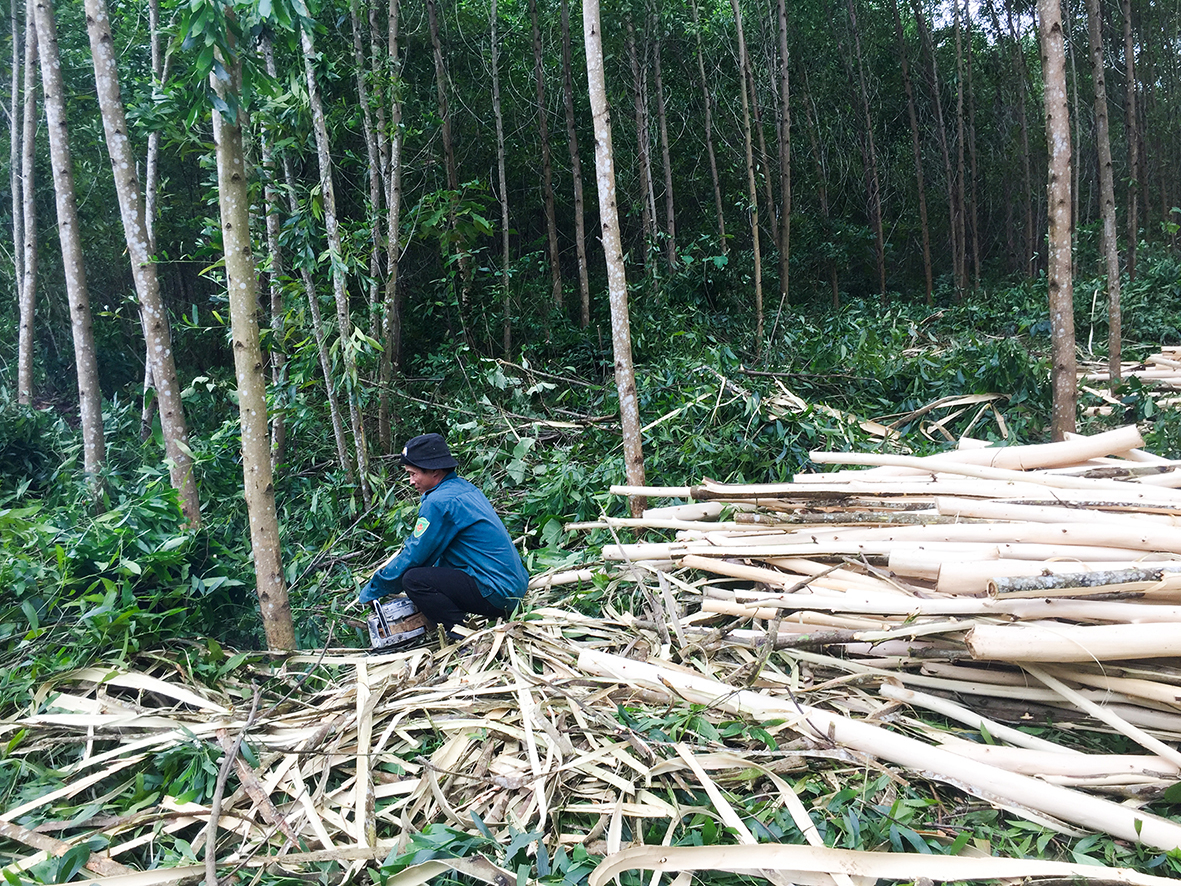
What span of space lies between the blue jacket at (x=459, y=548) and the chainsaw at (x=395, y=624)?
86mm

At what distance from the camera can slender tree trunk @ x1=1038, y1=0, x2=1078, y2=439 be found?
4941mm

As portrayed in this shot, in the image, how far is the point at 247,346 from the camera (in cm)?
337

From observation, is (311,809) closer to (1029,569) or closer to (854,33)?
(1029,569)

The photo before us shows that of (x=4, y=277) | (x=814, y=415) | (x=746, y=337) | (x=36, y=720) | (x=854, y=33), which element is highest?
(x=854, y=33)

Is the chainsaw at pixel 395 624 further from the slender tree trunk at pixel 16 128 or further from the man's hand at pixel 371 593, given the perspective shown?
the slender tree trunk at pixel 16 128

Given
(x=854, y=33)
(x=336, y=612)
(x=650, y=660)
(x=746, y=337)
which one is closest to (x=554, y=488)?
(x=336, y=612)

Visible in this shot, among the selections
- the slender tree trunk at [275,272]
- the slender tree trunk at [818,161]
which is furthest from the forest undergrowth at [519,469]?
the slender tree trunk at [818,161]

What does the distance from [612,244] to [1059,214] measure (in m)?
2.92

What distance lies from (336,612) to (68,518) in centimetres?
152

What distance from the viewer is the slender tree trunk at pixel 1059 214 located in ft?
16.2

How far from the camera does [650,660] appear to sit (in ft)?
11.0

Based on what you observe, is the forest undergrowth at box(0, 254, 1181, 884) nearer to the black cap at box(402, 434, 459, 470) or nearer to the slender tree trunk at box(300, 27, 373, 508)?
the slender tree trunk at box(300, 27, 373, 508)

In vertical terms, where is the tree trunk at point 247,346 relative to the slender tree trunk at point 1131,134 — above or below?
below

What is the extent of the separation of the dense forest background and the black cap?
0.90 meters
